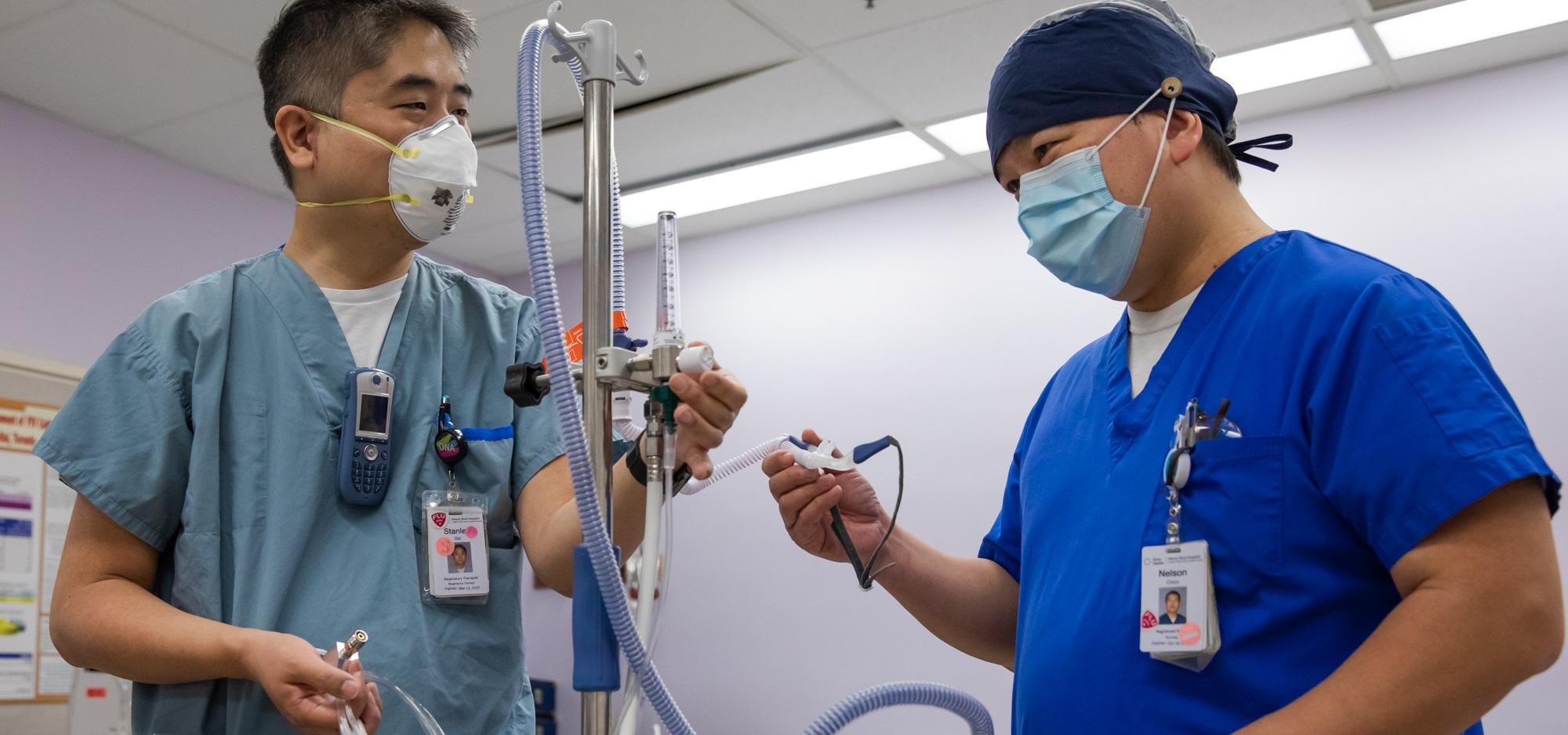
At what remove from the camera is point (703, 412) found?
0.97m

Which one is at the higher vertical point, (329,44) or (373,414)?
(329,44)

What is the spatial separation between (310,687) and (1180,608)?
2.56ft

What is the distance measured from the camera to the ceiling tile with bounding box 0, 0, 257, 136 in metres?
3.09

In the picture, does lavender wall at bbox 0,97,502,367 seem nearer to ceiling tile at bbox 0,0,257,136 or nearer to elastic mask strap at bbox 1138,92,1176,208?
ceiling tile at bbox 0,0,257,136

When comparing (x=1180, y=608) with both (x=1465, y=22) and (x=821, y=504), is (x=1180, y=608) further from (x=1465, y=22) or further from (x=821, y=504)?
(x=1465, y=22)

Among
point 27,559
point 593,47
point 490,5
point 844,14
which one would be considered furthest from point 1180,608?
point 27,559

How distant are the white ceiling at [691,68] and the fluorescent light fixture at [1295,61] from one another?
48 mm

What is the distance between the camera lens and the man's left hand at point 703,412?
3.13 ft

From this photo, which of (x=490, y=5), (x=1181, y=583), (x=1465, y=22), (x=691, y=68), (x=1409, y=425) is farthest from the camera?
(x=691, y=68)

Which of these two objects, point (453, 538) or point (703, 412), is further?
point (453, 538)

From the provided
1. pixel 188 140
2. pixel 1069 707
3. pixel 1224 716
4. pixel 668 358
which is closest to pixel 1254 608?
pixel 1224 716

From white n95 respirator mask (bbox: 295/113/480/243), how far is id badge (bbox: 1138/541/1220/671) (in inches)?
34.5

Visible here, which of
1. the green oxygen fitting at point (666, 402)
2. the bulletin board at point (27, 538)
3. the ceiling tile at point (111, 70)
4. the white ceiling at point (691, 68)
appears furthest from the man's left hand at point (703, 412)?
the bulletin board at point (27, 538)

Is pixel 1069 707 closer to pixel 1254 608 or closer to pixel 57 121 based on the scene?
pixel 1254 608
